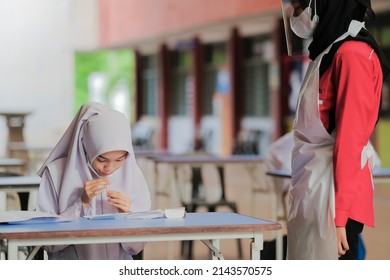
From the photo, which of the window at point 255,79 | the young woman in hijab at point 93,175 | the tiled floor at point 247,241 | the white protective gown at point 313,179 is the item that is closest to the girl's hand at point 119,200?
the young woman in hijab at point 93,175

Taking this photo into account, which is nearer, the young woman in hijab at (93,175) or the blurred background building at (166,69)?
the young woman in hijab at (93,175)

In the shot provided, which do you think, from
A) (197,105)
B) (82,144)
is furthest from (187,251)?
(197,105)

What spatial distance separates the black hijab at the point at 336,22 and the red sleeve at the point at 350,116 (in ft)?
0.13

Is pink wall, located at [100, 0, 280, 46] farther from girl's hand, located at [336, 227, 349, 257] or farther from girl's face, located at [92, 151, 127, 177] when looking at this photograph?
girl's hand, located at [336, 227, 349, 257]

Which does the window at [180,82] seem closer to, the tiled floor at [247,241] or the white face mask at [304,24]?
the tiled floor at [247,241]

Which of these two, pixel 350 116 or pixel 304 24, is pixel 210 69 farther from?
pixel 350 116

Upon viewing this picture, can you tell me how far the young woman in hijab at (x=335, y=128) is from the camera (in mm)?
2756

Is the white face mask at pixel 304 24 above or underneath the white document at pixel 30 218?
above

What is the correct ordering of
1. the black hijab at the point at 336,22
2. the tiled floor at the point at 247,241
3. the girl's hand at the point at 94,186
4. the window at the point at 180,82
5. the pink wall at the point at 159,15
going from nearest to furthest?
1. the black hijab at the point at 336,22
2. the girl's hand at the point at 94,186
3. the tiled floor at the point at 247,241
4. the pink wall at the point at 159,15
5. the window at the point at 180,82

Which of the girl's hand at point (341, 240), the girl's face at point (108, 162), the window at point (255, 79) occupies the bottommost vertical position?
the girl's hand at point (341, 240)

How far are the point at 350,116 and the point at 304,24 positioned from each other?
35 cm

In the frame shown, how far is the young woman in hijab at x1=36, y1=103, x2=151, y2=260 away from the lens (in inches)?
118
